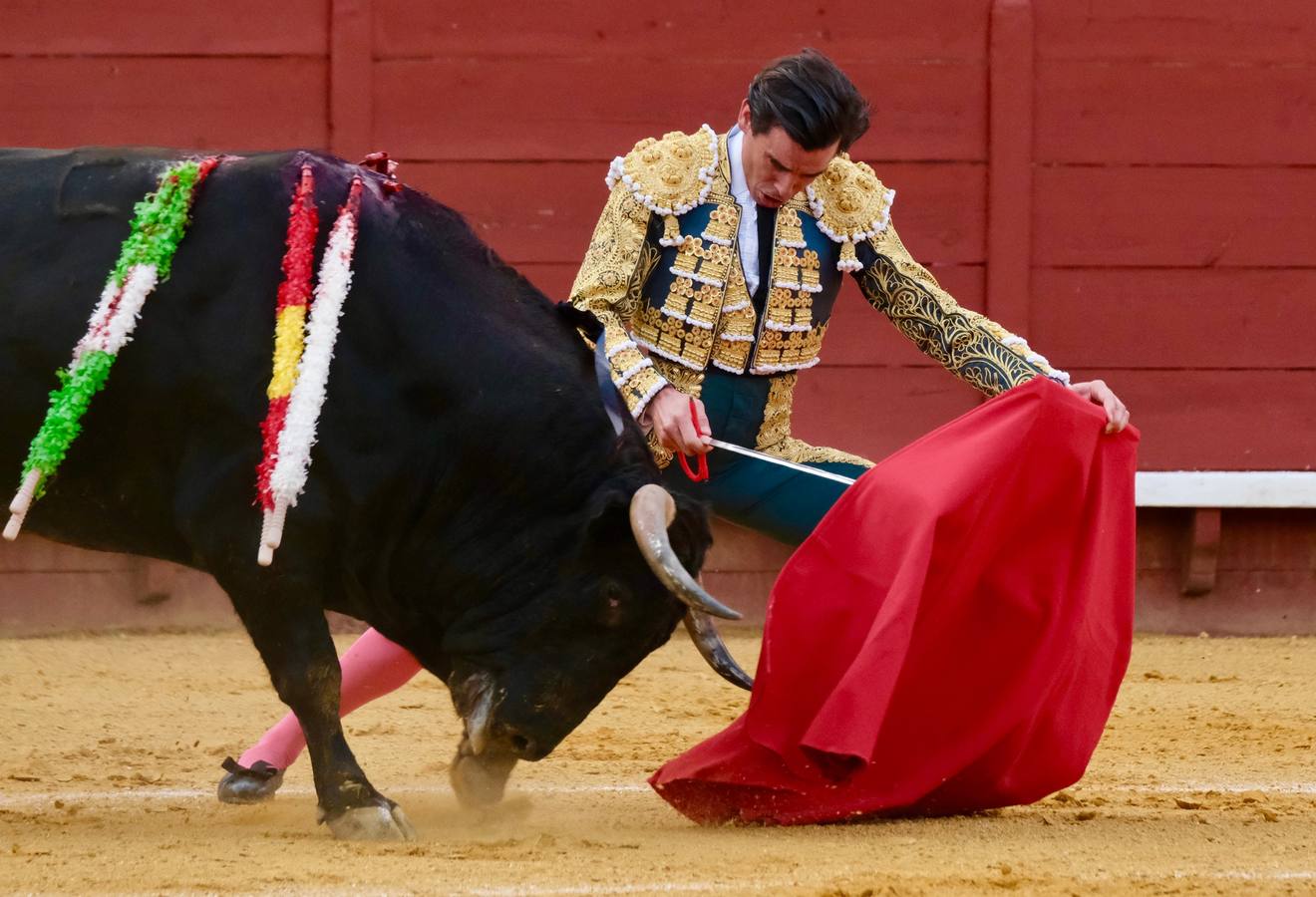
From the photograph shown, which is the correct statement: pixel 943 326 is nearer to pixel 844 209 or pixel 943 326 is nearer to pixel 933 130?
pixel 844 209

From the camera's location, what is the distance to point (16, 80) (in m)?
5.82

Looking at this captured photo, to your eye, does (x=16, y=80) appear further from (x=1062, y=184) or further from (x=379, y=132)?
(x=1062, y=184)

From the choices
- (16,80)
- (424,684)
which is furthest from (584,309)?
(16,80)

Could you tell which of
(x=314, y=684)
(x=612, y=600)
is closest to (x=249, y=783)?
(x=314, y=684)

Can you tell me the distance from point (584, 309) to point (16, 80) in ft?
10.3

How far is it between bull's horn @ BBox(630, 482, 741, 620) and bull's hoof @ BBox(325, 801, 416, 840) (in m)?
0.59

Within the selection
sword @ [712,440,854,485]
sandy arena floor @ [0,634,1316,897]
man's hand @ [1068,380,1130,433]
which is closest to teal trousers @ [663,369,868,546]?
sword @ [712,440,854,485]

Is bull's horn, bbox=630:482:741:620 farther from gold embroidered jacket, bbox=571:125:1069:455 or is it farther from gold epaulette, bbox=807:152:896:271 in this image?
gold epaulette, bbox=807:152:896:271

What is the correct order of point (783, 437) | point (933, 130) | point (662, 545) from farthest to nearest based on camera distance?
1. point (933, 130)
2. point (783, 437)
3. point (662, 545)

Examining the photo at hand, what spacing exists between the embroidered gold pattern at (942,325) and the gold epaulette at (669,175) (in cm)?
36

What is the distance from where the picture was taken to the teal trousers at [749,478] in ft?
11.6

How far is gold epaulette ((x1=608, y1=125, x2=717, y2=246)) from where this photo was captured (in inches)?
136

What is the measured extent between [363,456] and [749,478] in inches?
29.1

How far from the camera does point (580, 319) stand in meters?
3.43
